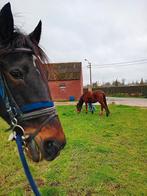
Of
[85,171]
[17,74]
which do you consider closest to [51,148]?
[17,74]

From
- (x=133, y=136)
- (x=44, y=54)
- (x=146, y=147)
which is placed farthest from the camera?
(x=133, y=136)

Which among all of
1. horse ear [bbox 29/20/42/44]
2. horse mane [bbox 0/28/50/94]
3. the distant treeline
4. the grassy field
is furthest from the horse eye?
the distant treeline

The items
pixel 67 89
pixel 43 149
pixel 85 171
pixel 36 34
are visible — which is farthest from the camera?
pixel 67 89

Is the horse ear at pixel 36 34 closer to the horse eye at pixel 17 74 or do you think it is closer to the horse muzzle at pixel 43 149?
the horse eye at pixel 17 74

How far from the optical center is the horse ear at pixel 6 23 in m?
2.14

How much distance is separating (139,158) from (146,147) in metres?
1.17

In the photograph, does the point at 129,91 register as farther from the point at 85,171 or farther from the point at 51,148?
the point at 51,148

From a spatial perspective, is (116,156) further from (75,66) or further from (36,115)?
(75,66)

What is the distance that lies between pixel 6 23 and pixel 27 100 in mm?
657

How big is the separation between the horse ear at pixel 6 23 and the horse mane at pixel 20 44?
5 cm

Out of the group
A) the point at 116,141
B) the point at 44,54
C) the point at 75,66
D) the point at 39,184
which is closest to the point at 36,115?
the point at 44,54

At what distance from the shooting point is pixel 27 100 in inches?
84.7

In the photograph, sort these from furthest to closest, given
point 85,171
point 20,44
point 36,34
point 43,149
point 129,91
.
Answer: point 129,91 → point 85,171 → point 36,34 → point 20,44 → point 43,149

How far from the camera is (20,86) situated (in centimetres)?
213
